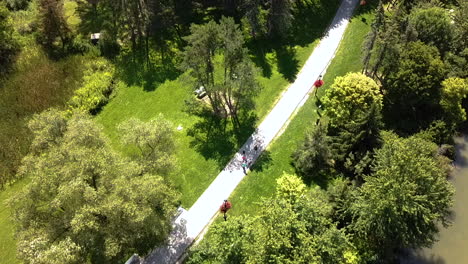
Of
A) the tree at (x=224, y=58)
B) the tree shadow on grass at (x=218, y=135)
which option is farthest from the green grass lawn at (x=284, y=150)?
the tree at (x=224, y=58)

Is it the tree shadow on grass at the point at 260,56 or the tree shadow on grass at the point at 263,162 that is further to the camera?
the tree shadow on grass at the point at 260,56

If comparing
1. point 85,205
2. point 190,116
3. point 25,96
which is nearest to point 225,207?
point 85,205

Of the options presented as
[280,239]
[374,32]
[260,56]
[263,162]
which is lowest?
[263,162]

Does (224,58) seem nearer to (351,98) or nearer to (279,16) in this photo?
(351,98)

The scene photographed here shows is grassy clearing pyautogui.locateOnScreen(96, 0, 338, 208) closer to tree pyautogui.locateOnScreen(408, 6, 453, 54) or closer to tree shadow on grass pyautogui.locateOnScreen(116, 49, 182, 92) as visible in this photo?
tree shadow on grass pyautogui.locateOnScreen(116, 49, 182, 92)

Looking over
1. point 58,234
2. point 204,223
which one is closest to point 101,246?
point 58,234

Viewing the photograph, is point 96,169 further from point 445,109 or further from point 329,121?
point 445,109

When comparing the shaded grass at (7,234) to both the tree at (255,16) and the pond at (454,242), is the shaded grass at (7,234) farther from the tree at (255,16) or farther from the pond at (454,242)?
the pond at (454,242)
